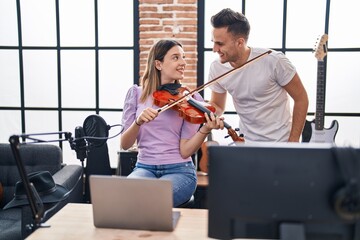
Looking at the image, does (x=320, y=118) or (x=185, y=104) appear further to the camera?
(x=320, y=118)

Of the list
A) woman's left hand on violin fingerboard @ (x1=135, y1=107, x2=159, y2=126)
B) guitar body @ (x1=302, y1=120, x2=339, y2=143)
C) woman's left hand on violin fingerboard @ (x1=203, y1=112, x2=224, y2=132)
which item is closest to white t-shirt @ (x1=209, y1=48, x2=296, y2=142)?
woman's left hand on violin fingerboard @ (x1=203, y1=112, x2=224, y2=132)

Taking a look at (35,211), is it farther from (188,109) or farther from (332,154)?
(188,109)

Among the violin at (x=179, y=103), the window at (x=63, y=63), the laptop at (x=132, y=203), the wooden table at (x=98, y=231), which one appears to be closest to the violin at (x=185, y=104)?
the violin at (x=179, y=103)

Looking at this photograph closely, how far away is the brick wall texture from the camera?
349 cm

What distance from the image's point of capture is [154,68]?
2.46 metres

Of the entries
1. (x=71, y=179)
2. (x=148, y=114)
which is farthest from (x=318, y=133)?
(x=71, y=179)

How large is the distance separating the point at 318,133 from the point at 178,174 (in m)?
1.39

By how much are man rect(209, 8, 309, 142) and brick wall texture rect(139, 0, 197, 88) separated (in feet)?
3.35

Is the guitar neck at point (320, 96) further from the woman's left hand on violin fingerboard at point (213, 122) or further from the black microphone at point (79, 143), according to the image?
the black microphone at point (79, 143)

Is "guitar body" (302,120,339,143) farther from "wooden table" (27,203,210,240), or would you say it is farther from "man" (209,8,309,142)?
"wooden table" (27,203,210,240)

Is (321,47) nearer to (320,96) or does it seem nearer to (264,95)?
(320,96)

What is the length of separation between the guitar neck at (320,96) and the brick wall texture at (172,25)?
1013mm

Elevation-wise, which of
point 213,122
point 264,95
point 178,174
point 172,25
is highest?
point 172,25

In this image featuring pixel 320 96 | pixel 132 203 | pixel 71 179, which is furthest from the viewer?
pixel 320 96
